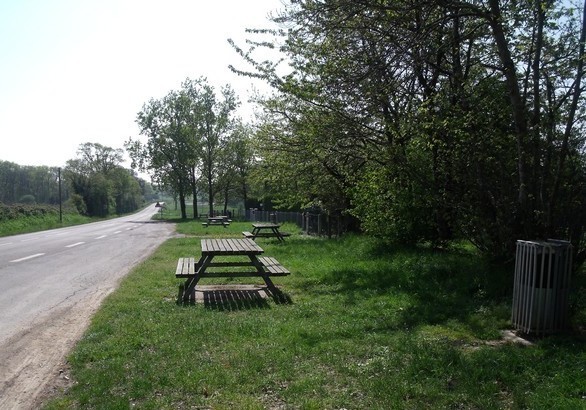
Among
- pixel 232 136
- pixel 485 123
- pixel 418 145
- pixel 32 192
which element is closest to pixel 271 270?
pixel 418 145

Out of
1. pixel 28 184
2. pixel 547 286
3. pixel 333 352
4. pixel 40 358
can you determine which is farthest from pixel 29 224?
pixel 28 184

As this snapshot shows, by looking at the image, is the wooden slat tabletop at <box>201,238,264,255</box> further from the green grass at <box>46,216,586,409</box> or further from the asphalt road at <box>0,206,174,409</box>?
the asphalt road at <box>0,206,174,409</box>

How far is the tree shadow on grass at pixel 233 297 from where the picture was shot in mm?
7839

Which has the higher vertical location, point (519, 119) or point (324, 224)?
point (519, 119)

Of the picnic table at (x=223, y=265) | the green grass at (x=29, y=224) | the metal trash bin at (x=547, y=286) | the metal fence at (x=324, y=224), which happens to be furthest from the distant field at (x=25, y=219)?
the metal trash bin at (x=547, y=286)

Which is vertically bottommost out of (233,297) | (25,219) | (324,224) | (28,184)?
(25,219)

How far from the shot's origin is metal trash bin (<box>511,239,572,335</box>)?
537cm

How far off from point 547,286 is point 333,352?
2.51 metres

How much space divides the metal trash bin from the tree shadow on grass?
3805mm

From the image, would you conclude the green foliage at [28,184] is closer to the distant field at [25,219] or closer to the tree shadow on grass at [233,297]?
the distant field at [25,219]

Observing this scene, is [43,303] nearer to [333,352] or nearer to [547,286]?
[333,352]

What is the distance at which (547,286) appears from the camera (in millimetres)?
5395

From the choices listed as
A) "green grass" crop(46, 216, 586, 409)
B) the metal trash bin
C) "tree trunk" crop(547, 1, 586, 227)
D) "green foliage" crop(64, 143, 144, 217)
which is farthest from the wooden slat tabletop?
"green foliage" crop(64, 143, 144, 217)

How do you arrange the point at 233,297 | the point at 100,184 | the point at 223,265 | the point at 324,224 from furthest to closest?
the point at 100,184
the point at 324,224
the point at 223,265
the point at 233,297
